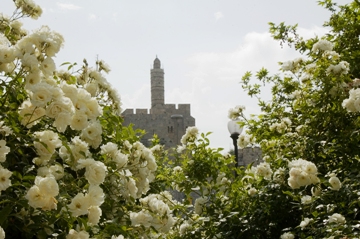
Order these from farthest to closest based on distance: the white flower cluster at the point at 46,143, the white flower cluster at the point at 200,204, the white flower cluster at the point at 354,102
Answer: the white flower cluster at the point at 200,204, the white flower cluster at the point at 354,102, the white flower cluster at the point at 46,143

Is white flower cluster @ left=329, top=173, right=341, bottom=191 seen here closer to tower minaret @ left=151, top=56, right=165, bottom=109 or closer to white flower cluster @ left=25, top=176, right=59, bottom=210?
white flower cluster @ left=25, top=176, right=59, bottom=210

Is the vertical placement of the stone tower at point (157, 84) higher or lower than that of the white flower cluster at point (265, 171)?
higher

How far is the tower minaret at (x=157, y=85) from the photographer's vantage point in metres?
45.9

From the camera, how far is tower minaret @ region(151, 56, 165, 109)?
45875mm

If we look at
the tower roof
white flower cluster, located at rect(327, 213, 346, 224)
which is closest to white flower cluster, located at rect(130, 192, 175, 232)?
white flower cluster, located at rect(327, 213, 346, 224)

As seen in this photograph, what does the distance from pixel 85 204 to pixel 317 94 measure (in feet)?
7.15

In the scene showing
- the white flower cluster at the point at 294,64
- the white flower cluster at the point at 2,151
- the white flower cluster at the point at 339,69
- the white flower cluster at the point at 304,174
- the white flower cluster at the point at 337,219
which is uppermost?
the white flower cluster at the point at 294,64

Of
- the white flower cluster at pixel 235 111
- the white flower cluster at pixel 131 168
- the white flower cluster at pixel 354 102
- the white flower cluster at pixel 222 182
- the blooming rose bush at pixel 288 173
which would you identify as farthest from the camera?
the white flower cluster at pixel 235 111

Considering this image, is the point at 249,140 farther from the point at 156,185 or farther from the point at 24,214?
the point at 24,214

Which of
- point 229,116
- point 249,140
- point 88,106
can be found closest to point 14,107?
point 88,106

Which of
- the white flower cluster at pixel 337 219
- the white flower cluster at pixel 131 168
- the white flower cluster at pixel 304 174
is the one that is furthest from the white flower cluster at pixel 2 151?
the white flower cluster at pixel 337 219

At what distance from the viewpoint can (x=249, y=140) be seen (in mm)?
4309

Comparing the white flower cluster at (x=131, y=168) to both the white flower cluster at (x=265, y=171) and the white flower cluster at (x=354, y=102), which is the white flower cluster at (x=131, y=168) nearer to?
the white flower cluster at (x=354, y=102)

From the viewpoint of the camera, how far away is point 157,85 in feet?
153
